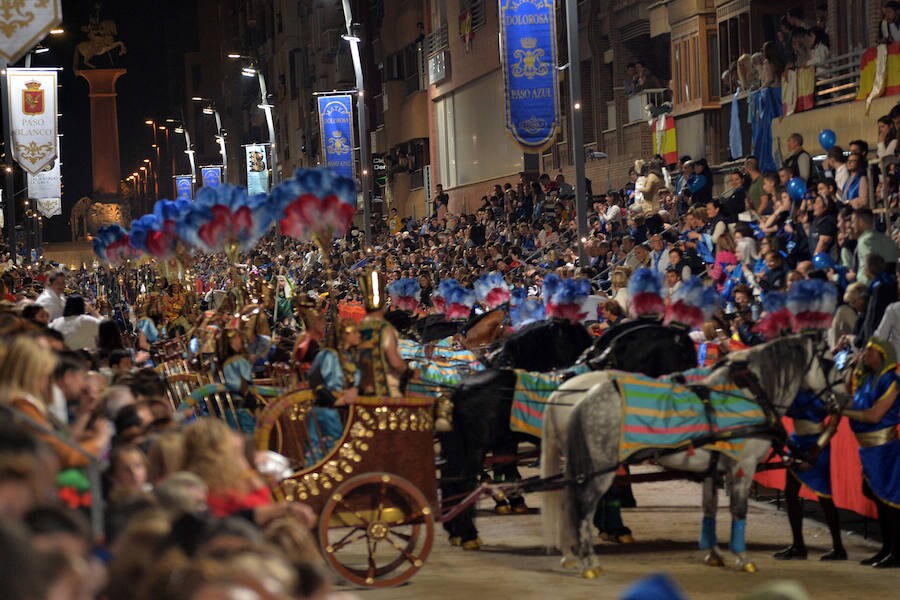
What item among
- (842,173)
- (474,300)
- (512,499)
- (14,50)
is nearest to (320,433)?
(512,499)

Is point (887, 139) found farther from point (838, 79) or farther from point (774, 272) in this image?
point (838, 79)

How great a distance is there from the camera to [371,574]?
37.8ft

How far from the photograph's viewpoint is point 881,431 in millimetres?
12273

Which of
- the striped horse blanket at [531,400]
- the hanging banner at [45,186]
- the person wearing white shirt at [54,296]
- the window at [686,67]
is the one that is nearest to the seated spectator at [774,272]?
the striped horse blanket at [531,400]

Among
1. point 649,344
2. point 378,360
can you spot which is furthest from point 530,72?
point 378,360

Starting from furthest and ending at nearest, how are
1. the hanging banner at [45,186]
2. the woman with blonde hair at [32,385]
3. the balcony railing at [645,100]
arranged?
the hanging banner at [45,186], the balcony railing at [645,100], the woman with blonde hair at [32,385]

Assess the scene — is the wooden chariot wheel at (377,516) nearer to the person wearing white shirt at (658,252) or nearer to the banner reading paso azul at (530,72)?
the person wearing white shirt at (658,252)

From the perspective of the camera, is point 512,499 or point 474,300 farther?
point 474,300

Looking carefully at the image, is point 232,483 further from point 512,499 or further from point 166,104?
point 166,104

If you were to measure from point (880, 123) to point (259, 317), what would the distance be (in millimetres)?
8363

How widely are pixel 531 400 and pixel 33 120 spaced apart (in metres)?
25.4

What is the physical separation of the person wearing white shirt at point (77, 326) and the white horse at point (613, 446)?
7.00m

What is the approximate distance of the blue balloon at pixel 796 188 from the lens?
20.0 m

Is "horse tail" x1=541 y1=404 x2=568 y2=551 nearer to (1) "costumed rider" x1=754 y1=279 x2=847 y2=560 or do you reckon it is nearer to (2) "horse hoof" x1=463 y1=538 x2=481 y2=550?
(2) "horse hoof" x1=463 y1=538 x2=481 y2=550
